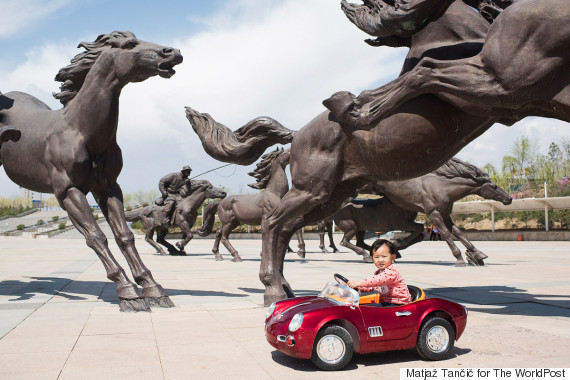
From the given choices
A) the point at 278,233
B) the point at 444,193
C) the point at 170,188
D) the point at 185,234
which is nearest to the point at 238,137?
the point at 278,233

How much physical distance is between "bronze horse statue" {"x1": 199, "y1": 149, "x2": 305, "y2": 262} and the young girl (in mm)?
7722

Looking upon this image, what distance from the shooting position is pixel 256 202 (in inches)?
541

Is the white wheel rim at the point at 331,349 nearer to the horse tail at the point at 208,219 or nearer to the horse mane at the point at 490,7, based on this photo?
the horse mane at the point at 490,7

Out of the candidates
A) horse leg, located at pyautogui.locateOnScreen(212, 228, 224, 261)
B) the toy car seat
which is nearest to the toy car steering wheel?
the toy car seat

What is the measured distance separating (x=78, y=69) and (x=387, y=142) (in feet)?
12.7

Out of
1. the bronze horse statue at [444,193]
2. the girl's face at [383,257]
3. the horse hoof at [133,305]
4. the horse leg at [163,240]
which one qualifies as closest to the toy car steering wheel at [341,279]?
the girl's face at [383,257]

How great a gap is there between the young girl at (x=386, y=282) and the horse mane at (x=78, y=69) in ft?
14.1

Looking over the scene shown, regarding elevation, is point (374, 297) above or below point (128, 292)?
above

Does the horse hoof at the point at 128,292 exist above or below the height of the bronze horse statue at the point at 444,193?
below

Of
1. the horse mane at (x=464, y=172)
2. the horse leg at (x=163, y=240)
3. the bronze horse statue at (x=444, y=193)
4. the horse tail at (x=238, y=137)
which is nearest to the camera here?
the horse tail at (x=238, y=137)

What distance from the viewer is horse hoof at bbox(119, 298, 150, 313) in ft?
17.0

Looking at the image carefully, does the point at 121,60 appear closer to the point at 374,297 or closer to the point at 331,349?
the point at 374,297

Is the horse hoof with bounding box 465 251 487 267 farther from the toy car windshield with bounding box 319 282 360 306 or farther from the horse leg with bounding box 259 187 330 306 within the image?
the toy car windshield with bounding box 319 282 360 306

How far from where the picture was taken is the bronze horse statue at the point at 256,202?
38.6ft
